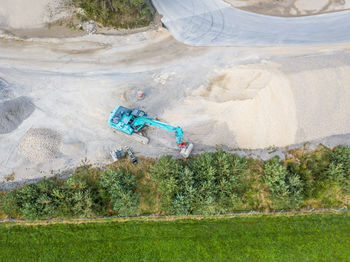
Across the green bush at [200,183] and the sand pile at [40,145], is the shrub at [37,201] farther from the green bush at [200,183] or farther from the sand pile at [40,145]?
the green bush at [200,183]

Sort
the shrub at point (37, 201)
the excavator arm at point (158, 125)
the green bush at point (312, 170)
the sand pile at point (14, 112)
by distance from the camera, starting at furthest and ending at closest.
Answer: the sand pile at point (14, 112) < the excavator arm at point (158, 125) < the green bush at point (312, 170) < the shrub at point (37, 201)

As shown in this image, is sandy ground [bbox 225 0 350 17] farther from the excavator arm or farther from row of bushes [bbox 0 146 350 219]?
the excavator arm

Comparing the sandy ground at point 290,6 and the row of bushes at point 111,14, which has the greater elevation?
the sandy ground at point 290,6

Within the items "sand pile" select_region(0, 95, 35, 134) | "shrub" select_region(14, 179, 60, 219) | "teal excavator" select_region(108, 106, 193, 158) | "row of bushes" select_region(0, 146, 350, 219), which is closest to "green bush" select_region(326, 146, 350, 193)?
"row of bushes" select_region(0, 146, 350, 219)

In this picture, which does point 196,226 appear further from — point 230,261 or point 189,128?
point 189,128

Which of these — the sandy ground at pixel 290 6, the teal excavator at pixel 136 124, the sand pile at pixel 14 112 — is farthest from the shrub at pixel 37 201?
the sandy ground at pixel 290 6
